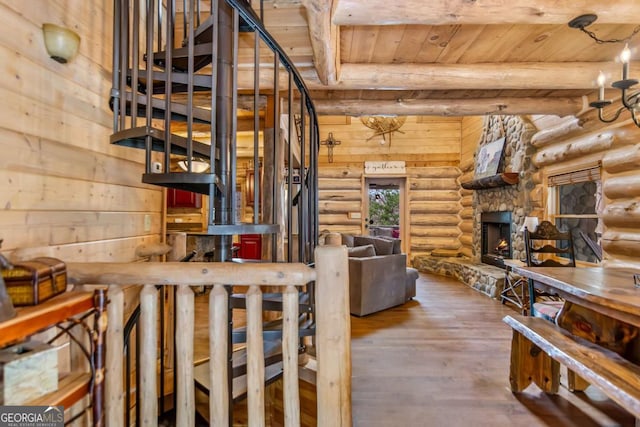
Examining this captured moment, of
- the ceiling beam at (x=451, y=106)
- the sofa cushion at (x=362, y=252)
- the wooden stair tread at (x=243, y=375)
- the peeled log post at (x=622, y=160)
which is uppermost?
the ceiling beam at (x=451, y=106)

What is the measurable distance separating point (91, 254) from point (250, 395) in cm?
123

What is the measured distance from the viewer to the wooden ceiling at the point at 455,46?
1868 millimetres

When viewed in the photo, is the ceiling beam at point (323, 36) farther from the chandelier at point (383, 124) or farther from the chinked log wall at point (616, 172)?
the chandelier at point (383, 124)

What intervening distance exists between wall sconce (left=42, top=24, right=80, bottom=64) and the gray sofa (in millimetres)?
3202

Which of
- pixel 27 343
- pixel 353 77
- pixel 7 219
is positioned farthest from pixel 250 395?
pixel 353 77

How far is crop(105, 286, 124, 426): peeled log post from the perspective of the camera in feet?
3.91

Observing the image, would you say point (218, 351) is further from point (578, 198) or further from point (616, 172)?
point (578, 198)

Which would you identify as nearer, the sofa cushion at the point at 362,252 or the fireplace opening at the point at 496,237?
the sofa cushion at the point at 362,252

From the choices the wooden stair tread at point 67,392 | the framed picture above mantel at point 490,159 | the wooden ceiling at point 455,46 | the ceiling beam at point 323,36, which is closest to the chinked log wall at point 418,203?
the framed picture above mantel at point 490,159

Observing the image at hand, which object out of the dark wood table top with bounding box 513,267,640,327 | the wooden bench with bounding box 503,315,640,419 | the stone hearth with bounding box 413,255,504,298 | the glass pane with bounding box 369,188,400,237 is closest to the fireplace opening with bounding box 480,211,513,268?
the stone hearth with bounding box 413,255,504,298

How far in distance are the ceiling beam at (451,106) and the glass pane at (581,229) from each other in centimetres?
145

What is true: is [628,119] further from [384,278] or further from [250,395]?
[250,395]

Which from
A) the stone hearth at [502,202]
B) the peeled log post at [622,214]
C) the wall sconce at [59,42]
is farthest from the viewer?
the stone hearth at [502,202]

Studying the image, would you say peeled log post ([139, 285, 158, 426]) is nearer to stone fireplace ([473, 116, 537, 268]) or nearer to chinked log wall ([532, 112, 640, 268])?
chinked log wall ([532, 112, 640, 268])
